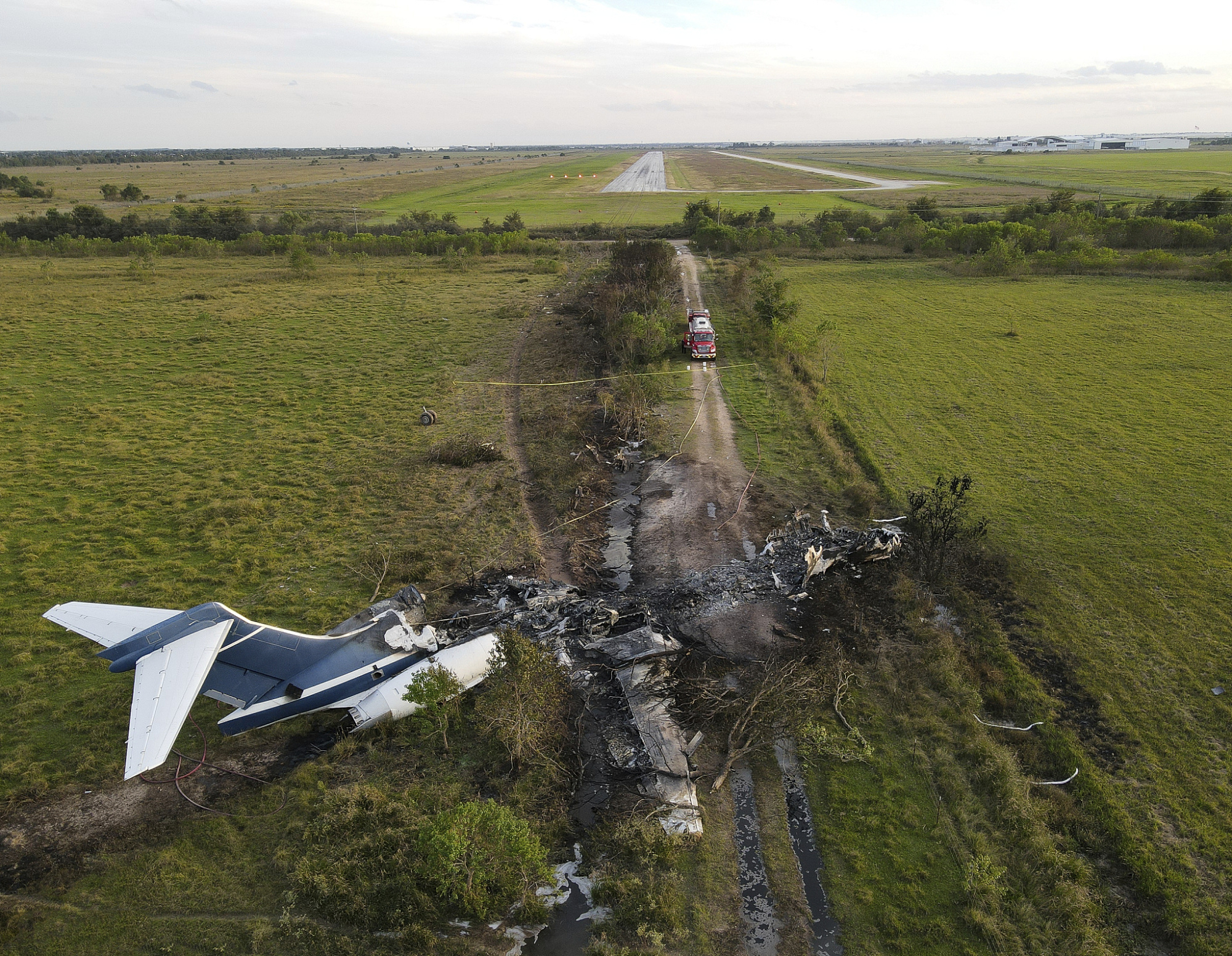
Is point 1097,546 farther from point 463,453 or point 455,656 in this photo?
point 463,453

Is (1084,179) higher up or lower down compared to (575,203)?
higher up

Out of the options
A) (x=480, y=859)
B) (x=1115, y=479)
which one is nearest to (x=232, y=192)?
(x=1115, y=479)

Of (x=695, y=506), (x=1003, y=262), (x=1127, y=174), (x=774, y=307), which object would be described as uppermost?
(x=1127, y=174)

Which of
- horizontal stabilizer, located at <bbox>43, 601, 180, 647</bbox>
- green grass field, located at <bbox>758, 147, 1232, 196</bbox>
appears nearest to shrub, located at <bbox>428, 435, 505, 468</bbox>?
horizontal stabilizer, located at <bbox>43, 601, 180, 647</bbox>

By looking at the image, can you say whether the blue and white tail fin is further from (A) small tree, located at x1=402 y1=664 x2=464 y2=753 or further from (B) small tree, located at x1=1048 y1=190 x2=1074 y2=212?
(B) small tree, located at x1=1048 y1=190 x2=1074 y2=212

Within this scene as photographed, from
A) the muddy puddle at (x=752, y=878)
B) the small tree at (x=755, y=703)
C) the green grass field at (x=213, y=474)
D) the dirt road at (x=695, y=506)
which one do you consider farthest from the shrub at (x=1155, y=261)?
the muddy puddle at (x=752, y=878)

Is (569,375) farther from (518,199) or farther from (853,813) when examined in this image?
(518,199)
